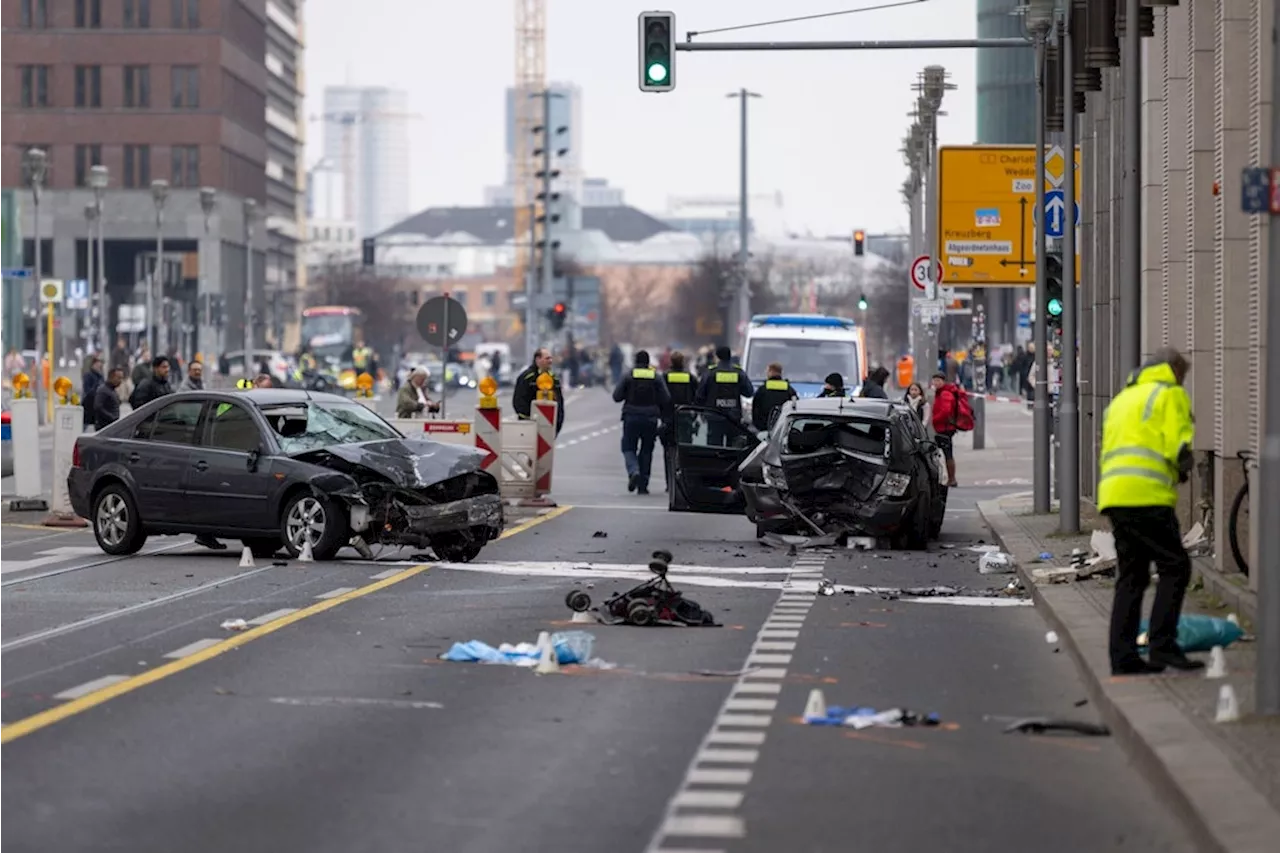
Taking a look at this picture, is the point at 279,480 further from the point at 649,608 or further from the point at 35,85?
the point at 35,85

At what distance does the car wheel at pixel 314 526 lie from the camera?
21062 millimetres

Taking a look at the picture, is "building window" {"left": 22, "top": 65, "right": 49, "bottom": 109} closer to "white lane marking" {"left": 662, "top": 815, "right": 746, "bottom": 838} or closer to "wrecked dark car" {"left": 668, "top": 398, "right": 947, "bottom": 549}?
"wrecked dark car" {"left": 668, "top": 398, "right": 947, "bottom": 549}

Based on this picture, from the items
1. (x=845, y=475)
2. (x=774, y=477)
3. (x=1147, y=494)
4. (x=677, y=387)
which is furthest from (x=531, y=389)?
(x=1147, y=494)

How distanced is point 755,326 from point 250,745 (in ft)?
121

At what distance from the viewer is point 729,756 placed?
10.3 meters

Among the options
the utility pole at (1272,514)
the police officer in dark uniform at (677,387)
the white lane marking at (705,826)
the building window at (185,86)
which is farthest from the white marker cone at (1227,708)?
the building window at (185,86)

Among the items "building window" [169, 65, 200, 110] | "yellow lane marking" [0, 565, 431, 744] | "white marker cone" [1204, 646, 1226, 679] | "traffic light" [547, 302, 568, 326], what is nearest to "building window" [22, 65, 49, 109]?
"building window" [169, 65, 200, 110]

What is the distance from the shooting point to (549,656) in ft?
44.2

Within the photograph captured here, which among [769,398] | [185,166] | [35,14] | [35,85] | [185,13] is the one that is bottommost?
[769,398]

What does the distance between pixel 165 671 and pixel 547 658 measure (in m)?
1.94

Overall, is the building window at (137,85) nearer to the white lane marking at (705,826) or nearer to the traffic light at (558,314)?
the traffic light at (558,314)

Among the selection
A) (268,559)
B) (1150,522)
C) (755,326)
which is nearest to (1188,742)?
(1150,522)

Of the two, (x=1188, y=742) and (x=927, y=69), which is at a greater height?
(x=927, y=69)

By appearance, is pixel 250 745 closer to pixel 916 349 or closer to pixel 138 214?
pixel 916 349
